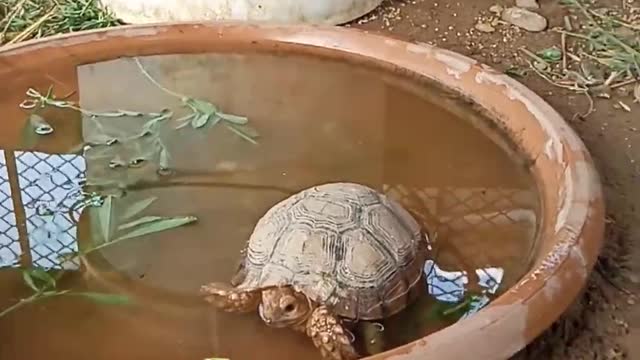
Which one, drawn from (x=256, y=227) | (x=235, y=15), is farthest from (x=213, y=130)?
(x=235, y=15)

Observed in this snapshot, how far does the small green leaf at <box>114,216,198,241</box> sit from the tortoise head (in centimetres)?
32

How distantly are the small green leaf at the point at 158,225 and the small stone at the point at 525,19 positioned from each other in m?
1.22

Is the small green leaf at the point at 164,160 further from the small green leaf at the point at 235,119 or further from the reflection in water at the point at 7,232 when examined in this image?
the reflection in water at the point at 7,232

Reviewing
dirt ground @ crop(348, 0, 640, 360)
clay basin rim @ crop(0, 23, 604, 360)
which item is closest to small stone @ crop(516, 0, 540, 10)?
dirt ground @ crop(348, 0, 640, 360)

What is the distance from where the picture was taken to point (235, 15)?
2486 millimetres

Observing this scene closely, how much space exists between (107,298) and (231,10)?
3.56ft

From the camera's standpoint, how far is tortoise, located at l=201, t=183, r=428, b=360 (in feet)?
4.76

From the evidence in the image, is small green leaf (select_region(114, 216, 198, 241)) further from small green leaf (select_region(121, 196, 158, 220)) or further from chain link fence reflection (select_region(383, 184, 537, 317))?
chain link fence reflection (select_region(383, 184, 537, 317))

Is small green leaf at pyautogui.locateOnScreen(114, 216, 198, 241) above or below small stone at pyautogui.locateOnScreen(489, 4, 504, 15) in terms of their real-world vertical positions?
above

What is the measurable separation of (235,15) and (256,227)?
1.01 metres

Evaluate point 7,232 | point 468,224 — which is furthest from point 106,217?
point 468,224

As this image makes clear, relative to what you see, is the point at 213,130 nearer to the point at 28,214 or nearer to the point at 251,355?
the point at 28,214

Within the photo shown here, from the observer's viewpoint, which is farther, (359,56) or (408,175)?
(359,56)

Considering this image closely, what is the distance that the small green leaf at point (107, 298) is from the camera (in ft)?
5.16
